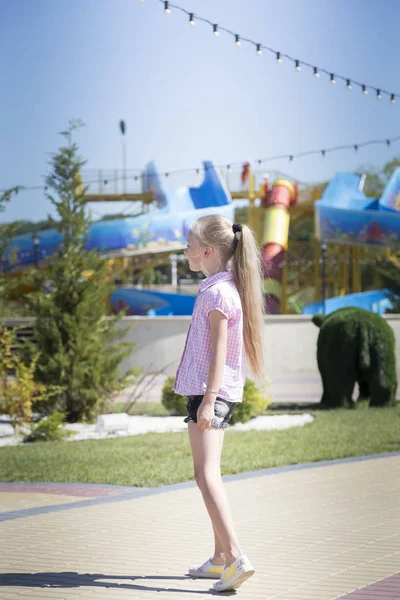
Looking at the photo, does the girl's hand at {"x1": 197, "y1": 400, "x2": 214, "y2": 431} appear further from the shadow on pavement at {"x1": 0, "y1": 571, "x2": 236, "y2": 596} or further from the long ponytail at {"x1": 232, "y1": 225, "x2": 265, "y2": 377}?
the shadow on pavement at {"x1": 0, "y1": 571, "x2": 236, "y2": 596}

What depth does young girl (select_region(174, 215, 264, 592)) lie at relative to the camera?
11.5 feet

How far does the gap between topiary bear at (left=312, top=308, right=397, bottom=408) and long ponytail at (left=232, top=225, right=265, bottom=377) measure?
731 cm

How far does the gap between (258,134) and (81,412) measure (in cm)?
461

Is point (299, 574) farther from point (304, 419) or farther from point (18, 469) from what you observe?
point (304, 419)

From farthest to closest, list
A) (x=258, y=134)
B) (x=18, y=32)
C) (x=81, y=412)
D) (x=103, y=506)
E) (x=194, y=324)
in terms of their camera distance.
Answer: (x=81, y=412) → (x=258, y=134) → (x=103, y=506) → (x=18, y=32) → (x=194, y=324)

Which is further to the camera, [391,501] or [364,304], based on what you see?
[364,304]

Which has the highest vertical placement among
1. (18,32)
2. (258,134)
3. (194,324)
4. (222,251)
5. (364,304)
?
(18,32)

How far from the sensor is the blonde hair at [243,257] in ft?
12.0

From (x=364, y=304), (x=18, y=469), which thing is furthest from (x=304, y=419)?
(x=364, y=304)

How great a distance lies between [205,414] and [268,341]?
14.9 m

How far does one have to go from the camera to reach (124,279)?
27297 millimetres

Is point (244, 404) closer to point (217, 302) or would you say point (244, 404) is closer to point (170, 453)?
point (170, 453)

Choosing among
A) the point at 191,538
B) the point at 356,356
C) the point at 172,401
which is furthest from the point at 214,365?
the point at 356,356

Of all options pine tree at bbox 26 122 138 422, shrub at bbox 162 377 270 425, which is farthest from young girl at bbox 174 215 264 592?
pine tree at bbox 26 122 138 422
